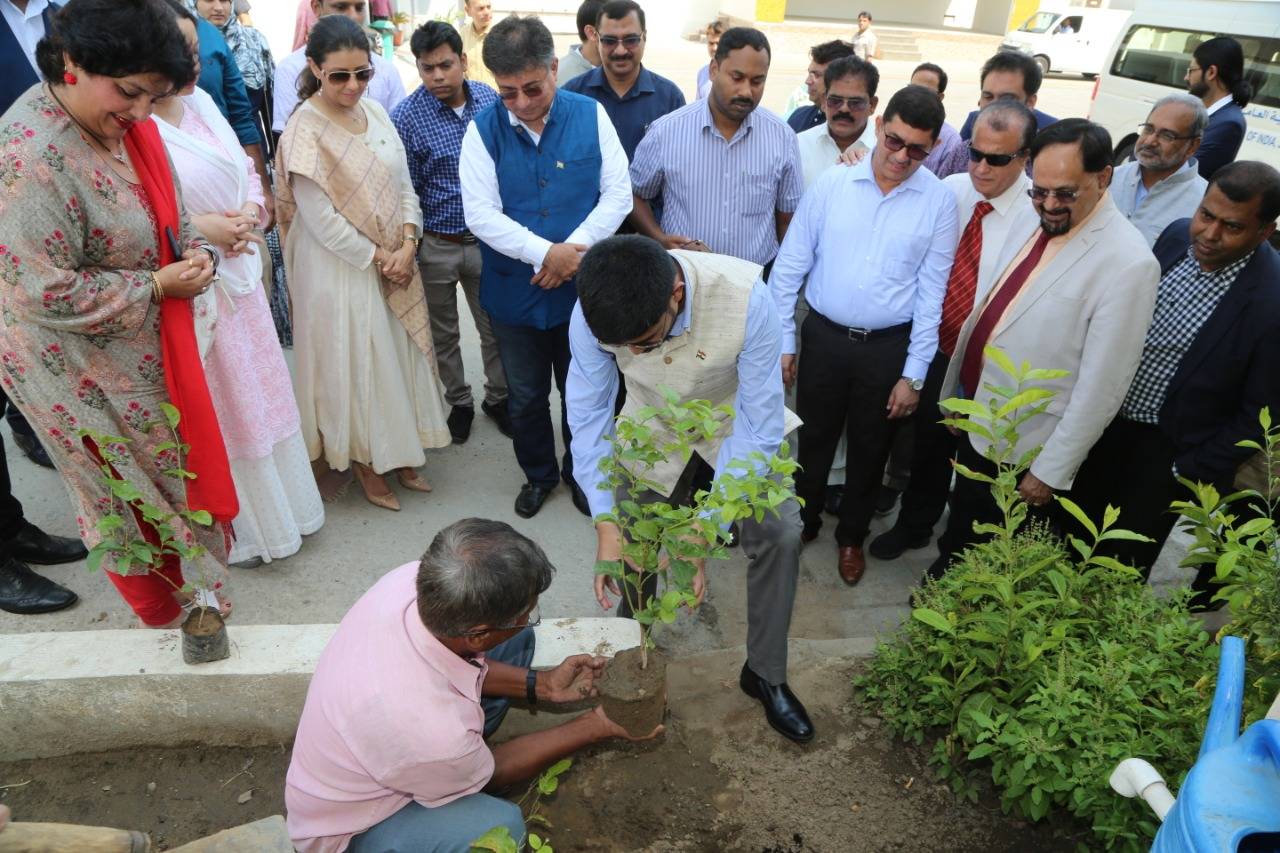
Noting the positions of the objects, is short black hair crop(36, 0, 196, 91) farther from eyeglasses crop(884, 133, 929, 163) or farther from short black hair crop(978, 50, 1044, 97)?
short black hair crop(978, 50, 1044, 97)

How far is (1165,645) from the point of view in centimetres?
211

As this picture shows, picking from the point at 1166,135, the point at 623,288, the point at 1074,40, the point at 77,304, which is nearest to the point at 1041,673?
the point at 623,288

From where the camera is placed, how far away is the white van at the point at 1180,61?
732cm

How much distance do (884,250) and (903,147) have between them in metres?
0.37

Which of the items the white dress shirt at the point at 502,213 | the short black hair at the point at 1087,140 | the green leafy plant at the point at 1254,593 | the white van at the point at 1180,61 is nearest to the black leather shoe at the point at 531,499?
the white dress shirt at the point at 502,213

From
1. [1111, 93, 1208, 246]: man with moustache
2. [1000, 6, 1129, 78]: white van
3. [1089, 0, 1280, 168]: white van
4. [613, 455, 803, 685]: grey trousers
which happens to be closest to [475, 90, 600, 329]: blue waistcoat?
[613, 455, 803, 685]: grey trousers

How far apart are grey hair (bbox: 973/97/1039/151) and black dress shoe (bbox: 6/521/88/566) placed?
3.75 metres

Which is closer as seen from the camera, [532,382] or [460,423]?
[532,382]

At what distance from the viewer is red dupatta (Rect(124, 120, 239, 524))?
8.25 ft

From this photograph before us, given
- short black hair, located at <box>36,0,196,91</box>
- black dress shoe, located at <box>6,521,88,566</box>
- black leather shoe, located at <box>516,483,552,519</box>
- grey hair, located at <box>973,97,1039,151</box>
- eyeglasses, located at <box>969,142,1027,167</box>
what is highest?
short black hair, located at <box>36,0,196,91</box>

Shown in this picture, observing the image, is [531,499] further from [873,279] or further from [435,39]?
[435,39]

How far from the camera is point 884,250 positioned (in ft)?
10.7

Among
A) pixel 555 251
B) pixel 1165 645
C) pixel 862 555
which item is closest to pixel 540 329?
pixel 555 251

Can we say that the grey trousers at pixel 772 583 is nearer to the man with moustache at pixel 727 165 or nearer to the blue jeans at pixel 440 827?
the blue jeans at pixel 440 827
